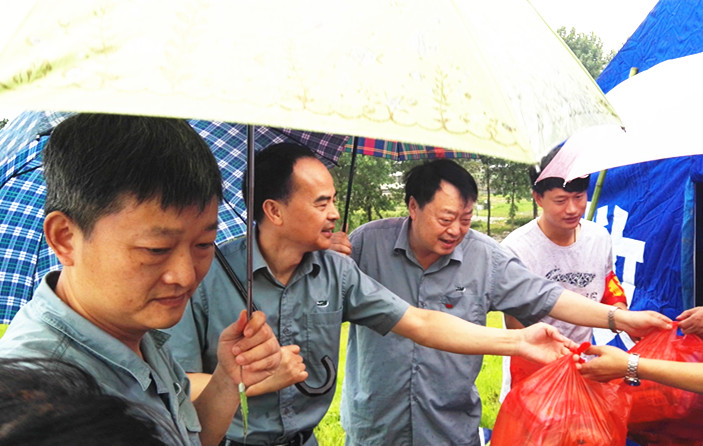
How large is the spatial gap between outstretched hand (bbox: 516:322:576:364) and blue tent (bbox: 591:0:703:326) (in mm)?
1689

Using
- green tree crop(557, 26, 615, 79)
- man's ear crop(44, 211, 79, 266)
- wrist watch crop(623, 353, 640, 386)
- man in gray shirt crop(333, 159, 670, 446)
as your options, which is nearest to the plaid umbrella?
man in gray shirt crop(333, 159, 670, 446)

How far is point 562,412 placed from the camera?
2258mm

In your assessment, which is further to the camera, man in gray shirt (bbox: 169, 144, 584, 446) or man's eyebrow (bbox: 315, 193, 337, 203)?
man's eyebrow (bbox: 315, 193, 337, 203)

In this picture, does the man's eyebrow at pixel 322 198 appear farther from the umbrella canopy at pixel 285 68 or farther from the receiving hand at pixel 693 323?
the receiving hand at pixel 693 323

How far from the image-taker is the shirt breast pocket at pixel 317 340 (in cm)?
218

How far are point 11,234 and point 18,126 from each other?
38 centimetres

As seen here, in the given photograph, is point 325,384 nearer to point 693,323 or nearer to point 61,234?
point 61,234

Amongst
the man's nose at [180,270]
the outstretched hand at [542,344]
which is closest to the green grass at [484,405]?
the outstretched hand at [542,344]

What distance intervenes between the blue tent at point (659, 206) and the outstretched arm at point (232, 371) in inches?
118

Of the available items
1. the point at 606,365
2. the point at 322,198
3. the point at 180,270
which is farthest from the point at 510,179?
the point at 180,270

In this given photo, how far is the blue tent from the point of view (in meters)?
3.67

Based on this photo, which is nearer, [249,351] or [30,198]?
[249,351]

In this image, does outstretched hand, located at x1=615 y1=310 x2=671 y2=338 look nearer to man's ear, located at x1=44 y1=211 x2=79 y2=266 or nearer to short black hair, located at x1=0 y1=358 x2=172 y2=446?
man's ear, located at x1=44 y1=211 x2=79 y2=266

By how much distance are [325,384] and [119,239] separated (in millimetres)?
1051
